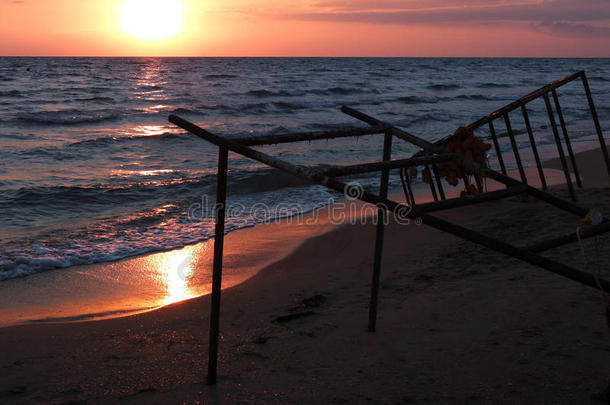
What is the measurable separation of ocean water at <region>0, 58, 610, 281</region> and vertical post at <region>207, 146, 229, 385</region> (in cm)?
344

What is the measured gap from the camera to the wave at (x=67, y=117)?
61.9ft

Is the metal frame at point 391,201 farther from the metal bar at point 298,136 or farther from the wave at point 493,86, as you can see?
the wave at point 493,86

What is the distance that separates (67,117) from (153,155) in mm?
8617

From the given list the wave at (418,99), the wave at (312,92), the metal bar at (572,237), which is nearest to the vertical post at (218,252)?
the metal bar at (572,237)

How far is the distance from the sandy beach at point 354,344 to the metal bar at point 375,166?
40.6 inches

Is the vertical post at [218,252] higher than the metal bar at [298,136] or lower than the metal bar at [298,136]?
lower

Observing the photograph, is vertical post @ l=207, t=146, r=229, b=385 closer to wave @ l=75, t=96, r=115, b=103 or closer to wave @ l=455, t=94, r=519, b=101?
wave @ l=75, t=96, r=115, b=103

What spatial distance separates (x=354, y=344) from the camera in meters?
3.32

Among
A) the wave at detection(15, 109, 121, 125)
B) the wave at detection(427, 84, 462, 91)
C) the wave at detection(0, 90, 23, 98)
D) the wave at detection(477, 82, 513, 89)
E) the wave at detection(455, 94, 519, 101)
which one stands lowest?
the wave at detection(15, 109, 121, 125)

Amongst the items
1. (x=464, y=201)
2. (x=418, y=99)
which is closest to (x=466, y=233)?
(x=464, y=201)

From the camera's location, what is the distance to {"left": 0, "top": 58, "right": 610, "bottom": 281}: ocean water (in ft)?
22.8

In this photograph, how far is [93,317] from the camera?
4316 millimetres

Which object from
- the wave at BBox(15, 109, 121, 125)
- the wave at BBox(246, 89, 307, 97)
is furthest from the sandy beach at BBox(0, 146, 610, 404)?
the wave at BBox(246, 89, 307, 97)

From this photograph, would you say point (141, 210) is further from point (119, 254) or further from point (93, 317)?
point (93, 317)
